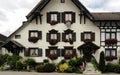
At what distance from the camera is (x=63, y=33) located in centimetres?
4962

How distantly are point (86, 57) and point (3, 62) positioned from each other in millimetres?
12196

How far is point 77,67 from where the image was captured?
4641 cm

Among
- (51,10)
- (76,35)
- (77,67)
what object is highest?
(51,10)

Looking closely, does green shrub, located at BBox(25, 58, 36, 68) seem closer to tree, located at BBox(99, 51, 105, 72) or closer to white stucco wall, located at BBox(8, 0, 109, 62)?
white stucco wall, located at BBox(8, 0, 109, 62)

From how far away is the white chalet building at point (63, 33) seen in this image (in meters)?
49.2

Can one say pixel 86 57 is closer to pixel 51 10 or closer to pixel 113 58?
pixel 113 58

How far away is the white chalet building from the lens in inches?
1937

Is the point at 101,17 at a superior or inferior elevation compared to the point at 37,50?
superior

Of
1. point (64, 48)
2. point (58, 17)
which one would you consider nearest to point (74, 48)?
point (64, 48)

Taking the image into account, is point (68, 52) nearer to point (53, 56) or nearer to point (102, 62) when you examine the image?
point (53, 56)

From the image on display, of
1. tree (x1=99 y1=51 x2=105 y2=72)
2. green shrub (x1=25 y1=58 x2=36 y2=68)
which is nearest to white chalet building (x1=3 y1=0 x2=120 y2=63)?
green shrub (x1=25 y1=58 x2=36 y2=68)

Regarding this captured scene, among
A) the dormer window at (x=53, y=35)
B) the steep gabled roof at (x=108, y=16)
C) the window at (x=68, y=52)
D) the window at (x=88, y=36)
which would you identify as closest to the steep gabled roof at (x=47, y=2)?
the steep gabled roof at (x=108, y=16)

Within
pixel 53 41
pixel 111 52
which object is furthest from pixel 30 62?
pixel 111 52

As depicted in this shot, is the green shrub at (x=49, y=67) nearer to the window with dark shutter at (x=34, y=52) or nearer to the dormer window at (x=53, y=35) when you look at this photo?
the window with dark shutter at (x=34, y=52)
